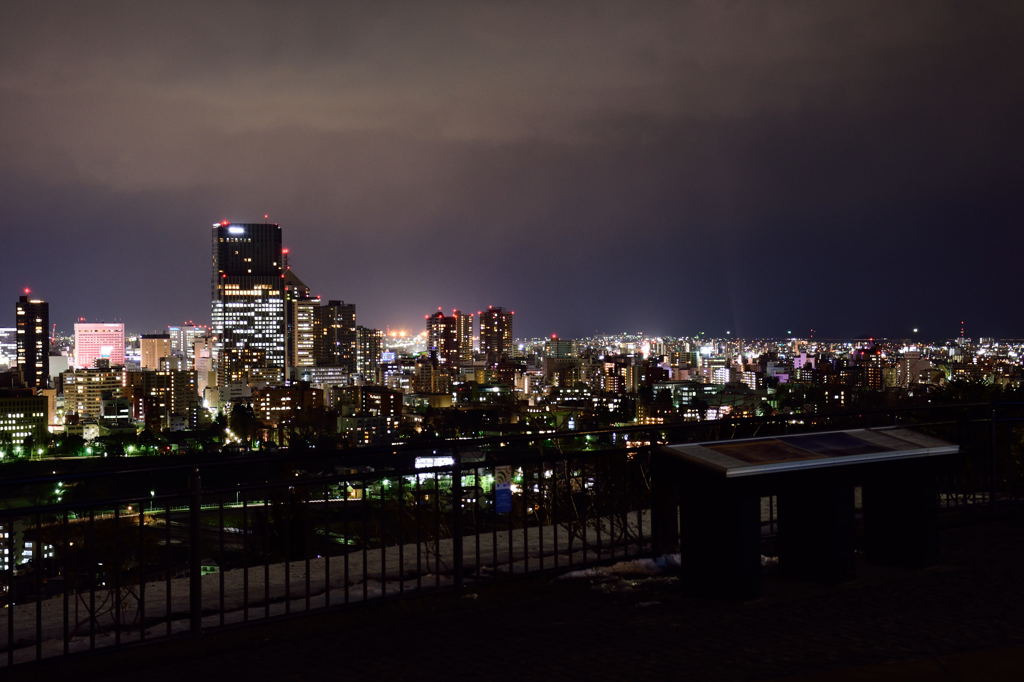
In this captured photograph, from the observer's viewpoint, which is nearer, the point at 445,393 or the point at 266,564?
the point at 266,564

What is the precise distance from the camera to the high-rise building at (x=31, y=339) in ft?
607

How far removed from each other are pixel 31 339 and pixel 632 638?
699 ft

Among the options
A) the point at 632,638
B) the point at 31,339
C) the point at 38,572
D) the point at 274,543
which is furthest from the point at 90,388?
the point at 632,638

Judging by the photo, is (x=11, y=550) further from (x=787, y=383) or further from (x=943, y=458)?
(x=787, y=383)

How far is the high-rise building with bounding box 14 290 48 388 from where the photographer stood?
607ft

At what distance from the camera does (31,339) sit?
194 meters

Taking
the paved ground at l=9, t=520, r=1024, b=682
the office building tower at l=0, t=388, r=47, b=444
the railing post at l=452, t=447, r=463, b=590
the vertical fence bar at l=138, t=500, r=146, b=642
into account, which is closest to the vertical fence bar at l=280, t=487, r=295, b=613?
the paved ground at l=9, t=520, r=1024, b=682

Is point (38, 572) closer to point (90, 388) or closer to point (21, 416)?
point (21, 416)

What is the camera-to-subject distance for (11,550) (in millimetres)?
5180

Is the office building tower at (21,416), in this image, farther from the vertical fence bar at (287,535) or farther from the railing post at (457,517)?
the railing post at (457,517)

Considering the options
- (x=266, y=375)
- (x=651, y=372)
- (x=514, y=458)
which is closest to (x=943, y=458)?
(x=514, y=458)

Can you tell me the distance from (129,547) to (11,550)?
215 centimetres

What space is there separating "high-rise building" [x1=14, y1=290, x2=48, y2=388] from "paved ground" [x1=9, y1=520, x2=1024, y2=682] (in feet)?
643

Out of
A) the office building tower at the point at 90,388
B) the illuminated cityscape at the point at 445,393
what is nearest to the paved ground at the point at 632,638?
the illuminated cityscape at the point at 445,393
